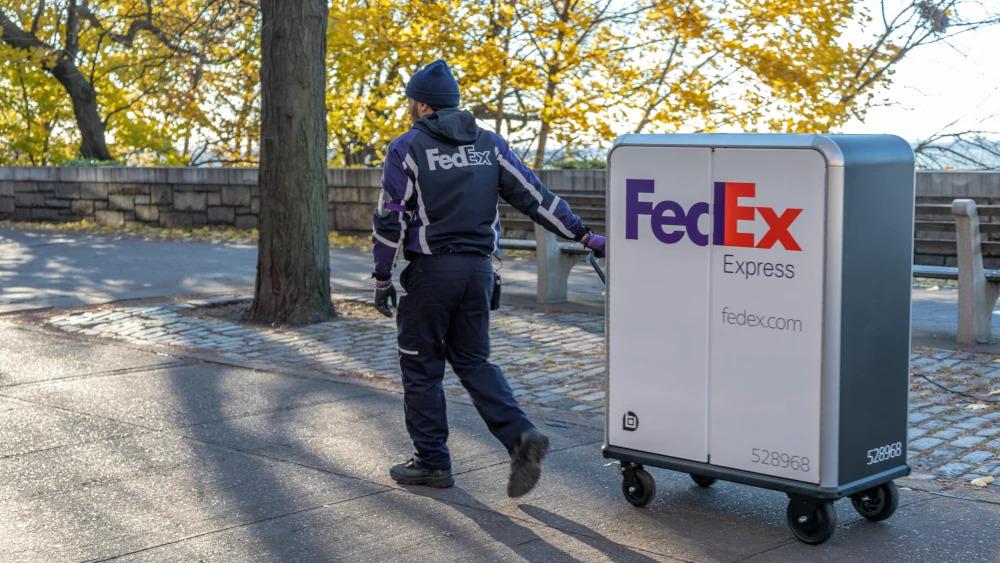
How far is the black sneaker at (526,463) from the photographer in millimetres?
5238

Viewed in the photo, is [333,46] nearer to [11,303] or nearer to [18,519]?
[11,303]

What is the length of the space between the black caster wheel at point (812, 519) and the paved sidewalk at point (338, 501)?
0.17 feet

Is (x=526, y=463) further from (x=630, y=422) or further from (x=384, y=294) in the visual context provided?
(x=384, y=294)

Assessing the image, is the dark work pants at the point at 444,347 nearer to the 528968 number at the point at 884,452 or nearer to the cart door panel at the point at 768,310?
the cart door panel at the point at 768,310

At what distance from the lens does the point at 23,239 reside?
60.1ft

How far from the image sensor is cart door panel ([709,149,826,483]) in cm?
457

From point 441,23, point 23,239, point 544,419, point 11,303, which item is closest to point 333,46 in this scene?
point 441,23

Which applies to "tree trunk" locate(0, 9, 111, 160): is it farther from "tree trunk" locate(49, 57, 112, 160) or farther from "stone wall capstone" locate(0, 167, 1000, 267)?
"stone wall capstone" locate(0, 167, 1000, 267)

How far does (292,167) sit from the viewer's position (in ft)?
33.2

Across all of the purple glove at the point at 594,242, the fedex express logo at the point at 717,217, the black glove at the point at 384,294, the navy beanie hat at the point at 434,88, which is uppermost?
the navy beanie hat at the point at 434,88

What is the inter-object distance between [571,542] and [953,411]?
2.95 m

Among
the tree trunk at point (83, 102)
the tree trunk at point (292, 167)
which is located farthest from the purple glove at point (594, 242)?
the tree trunk at point (83, 102)

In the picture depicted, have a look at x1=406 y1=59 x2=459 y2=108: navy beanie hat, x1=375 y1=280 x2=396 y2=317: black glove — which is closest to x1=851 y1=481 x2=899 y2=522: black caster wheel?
x1=375 y1=280 x2=396 y2=317: black glove

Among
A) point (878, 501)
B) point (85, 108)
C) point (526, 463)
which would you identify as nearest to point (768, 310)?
point (878, 501)
